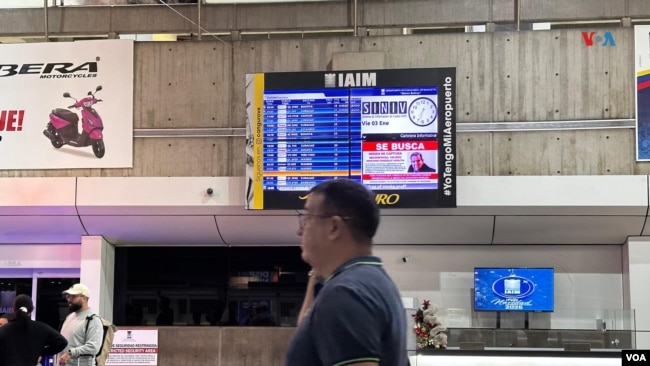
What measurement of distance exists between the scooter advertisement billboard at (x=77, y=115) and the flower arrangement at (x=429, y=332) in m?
4.87

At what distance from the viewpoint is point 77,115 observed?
38.4ft

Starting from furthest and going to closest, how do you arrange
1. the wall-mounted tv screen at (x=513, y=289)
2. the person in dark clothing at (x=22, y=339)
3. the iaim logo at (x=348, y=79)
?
the wall-mounted tv screen at (x=513, y=289), the iaim logo at (x=348, y=79), the person in dark clothing at (x=22, y=339)

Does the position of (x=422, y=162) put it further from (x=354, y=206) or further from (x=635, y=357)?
(x=354, y=206)

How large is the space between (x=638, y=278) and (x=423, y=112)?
4021mm

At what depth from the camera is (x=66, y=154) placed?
1166cm

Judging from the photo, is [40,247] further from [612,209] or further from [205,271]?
[612,209]

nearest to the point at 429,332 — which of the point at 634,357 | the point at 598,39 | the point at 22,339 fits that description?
the point at 634,357

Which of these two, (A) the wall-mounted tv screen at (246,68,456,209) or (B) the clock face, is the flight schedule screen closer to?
(A) the wall-mounted tv screen at (246,68,456,209)

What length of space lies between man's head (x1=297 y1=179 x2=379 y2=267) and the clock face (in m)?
8.51

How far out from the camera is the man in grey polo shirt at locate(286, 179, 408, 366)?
1.83 metres

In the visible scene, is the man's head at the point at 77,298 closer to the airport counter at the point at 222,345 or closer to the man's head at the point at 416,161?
the airport counter at the point at 222,345

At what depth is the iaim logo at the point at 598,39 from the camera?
36.1 ft

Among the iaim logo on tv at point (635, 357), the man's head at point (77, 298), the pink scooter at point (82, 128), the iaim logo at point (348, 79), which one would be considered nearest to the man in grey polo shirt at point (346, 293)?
the man's head at point (77, 298)

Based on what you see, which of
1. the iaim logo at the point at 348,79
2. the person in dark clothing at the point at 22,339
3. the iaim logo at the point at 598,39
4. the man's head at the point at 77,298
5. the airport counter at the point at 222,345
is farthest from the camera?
the airport counter at the point at 222,345
